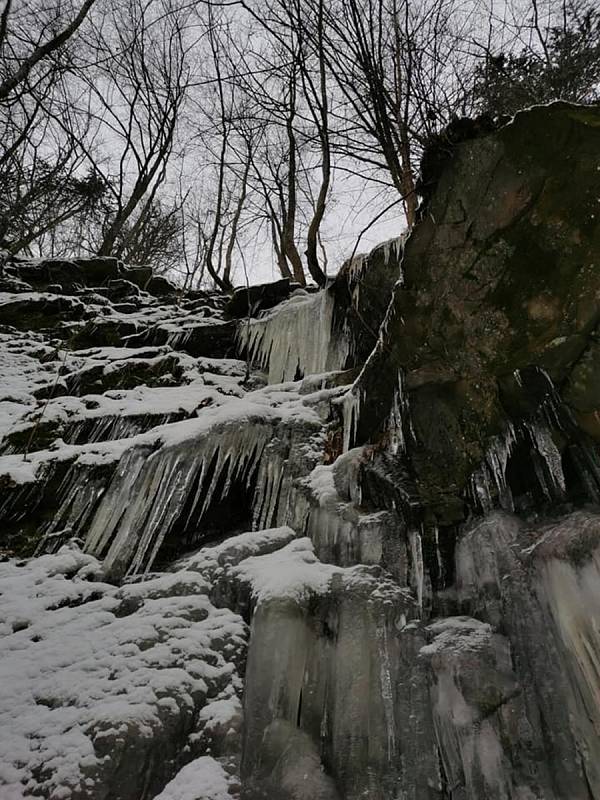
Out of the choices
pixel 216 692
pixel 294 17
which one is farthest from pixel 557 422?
pixel 294 17

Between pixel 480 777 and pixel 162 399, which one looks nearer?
pixel 480 777

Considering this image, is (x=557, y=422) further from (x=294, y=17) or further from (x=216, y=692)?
(x=294, y=17)

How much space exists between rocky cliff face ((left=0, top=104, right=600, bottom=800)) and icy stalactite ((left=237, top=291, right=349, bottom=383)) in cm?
102

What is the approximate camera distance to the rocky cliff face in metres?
1.72

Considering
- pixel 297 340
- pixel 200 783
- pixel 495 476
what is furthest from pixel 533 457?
pixel 297 340

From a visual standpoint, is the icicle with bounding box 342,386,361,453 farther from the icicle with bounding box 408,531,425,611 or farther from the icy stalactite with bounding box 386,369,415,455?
the icicle with bounding box 408,531,425,611

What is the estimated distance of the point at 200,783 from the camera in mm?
1724

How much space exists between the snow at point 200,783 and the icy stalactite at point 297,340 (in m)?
3.57

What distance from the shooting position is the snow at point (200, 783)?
1674 mm

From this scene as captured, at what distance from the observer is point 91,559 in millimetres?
3031

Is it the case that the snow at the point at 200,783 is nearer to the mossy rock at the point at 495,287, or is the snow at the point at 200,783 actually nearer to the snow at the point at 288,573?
the snow at the point at 288,573

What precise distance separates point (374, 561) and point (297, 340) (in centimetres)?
327

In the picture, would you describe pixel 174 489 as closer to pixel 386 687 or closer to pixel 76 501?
pixel 76 501

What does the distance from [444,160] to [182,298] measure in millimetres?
5882
